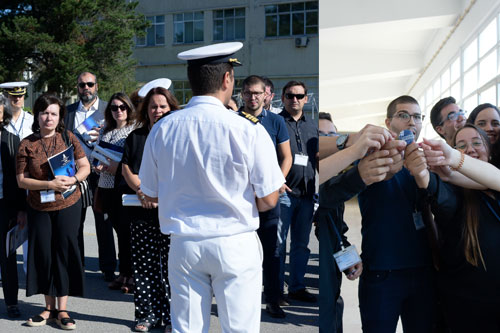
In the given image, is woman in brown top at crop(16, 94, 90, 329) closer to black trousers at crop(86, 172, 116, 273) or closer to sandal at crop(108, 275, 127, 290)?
sandal at crop(108, 275, 127, 290)

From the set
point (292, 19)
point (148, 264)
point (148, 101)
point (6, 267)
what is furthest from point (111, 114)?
point (292, 19)

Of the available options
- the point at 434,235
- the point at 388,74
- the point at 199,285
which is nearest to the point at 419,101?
the point at 388,74

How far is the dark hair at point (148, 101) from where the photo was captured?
8.47 ft

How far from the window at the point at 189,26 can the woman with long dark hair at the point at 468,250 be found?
135 centimetres

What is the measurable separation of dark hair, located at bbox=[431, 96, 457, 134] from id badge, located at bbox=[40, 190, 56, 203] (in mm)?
2637

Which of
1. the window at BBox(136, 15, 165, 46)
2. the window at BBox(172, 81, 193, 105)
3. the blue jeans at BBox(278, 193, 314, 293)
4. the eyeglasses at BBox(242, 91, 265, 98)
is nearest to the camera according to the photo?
the window at BBox(172, 81, 193, 105)

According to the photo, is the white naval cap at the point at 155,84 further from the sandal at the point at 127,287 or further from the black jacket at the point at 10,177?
the sandal at the point at 127,287

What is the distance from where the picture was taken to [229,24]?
1937mm

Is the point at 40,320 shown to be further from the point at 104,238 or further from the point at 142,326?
the point at 104,238

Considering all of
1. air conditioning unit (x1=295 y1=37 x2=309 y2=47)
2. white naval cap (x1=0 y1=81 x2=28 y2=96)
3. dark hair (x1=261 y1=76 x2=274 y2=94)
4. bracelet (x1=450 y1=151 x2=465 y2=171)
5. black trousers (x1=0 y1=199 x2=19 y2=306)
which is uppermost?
white naval cap (x1=0 y1=81 x2=28 y2=96)

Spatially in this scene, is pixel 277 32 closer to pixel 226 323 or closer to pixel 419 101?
pixel 419 101

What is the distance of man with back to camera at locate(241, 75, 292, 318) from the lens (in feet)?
8.11

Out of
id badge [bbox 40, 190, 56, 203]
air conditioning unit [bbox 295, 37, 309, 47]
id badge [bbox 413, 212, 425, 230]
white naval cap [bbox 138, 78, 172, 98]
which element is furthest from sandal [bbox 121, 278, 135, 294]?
id badge [bbox 413, 212, 425, 230]

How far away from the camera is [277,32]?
1427 millimetres
